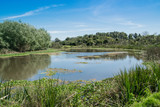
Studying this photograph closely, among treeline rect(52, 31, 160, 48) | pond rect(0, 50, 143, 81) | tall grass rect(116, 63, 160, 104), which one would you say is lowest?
pond rect(0, 50, 143, 81)

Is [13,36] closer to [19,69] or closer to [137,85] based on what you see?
[19,69]

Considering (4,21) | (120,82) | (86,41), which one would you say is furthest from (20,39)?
(86,41)

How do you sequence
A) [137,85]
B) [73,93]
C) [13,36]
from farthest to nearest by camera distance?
[13,36] < [137,85] < [73,93]

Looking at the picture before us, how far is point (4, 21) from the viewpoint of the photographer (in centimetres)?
2919

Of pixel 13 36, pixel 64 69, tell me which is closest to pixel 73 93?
pixel 64 69

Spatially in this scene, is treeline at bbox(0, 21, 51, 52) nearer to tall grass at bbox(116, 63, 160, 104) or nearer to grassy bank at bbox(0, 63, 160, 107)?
grassy bank at bbox(0, 63, 160, 107)

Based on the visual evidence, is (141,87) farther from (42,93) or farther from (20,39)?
(20,39)

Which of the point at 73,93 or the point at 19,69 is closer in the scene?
the point at 73,93

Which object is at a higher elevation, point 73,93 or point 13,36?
point 13,36

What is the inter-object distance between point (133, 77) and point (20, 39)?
28.4 m

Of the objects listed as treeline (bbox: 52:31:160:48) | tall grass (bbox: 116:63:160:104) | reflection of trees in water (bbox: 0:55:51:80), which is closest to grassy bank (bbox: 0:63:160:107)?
tall grass (bbox: 116:63:160:104)

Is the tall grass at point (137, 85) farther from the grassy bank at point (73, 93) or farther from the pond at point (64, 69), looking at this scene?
the pond at point (64, 69)

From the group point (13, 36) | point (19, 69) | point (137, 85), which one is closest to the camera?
point (137, 85)

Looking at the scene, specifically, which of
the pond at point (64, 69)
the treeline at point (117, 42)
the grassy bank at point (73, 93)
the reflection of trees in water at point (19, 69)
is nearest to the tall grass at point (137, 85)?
the grassy bank at point (73, 93)
